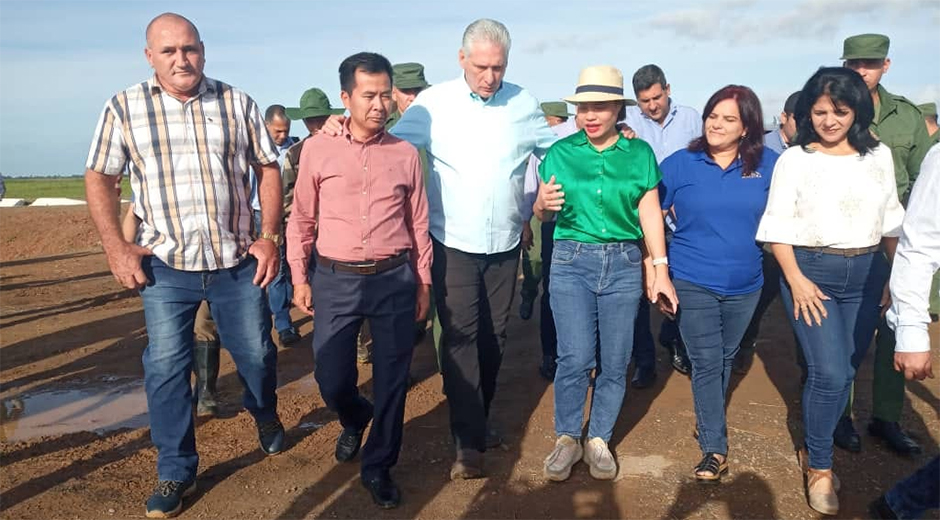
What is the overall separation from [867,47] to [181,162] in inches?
160

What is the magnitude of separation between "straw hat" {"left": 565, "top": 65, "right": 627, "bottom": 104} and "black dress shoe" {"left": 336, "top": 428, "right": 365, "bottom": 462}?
216cm

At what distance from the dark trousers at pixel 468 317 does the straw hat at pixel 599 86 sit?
3.00ft

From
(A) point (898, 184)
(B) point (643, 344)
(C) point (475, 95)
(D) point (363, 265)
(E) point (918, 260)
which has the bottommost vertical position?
(B) point (643, 344)

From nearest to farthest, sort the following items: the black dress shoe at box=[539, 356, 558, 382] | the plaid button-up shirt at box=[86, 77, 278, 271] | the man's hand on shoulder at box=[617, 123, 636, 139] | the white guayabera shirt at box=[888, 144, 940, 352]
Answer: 1. the white guayabera shirt at box=[888, 144, 940, 352]
2. the plaid button-up shirt at box=[86, 77, 278, 271]
3. the man's hand on shoulder at box=[617, 123, 636, 139]
4. the black dress shoe at box=[539, 356, 558, 382]

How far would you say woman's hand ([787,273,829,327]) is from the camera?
3498 mm

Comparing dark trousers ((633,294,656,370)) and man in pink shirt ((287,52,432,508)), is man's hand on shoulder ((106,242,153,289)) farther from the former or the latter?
dark trousers ((633,294,656,370))

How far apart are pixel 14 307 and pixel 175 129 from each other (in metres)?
7.05

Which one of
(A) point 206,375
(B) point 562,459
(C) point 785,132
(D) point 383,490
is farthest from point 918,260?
(A) point 206,375

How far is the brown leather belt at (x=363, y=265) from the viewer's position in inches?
143

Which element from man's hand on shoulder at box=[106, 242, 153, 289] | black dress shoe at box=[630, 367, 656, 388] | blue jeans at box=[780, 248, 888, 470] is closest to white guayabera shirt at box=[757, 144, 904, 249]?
blue jeans at box=[780, 248, 888, 470]

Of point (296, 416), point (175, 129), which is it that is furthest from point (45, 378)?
point (175, 129)

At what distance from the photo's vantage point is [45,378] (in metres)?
6.10

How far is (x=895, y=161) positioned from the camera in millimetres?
4477

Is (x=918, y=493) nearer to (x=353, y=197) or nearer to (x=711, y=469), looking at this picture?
(x=711, y=469)
